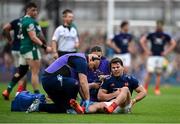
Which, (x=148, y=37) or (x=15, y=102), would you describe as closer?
(x=15, y=102)

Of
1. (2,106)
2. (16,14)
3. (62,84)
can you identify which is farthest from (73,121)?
(16,14)

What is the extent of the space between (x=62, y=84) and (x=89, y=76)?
98 cm

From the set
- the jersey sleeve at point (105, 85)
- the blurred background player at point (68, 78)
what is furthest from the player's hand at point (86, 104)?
the jersey sleeve at point (105, 85)

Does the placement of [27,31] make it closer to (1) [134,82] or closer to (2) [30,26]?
(2) [30,26]

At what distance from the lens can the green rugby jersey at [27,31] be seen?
18.4 meters

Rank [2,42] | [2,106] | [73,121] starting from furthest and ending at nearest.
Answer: [2,42] → [2,106] → [73,121]

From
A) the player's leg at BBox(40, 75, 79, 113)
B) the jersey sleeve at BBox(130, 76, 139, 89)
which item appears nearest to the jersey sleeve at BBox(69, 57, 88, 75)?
the player's leg at BBox(40, 75, 79, 113)

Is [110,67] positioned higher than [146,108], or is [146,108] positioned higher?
[110,67]

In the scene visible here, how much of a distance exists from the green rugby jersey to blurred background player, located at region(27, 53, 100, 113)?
4059mm

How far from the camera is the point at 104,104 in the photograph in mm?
14383

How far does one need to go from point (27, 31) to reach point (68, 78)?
440cm

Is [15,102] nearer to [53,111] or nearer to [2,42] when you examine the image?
[53,111]

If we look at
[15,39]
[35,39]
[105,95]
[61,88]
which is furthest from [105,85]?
[15,39]

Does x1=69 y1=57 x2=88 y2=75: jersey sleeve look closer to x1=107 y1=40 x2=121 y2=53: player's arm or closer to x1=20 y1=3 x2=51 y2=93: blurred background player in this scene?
x1=20 y1=3 x2=51 y2=93: blurred background player
